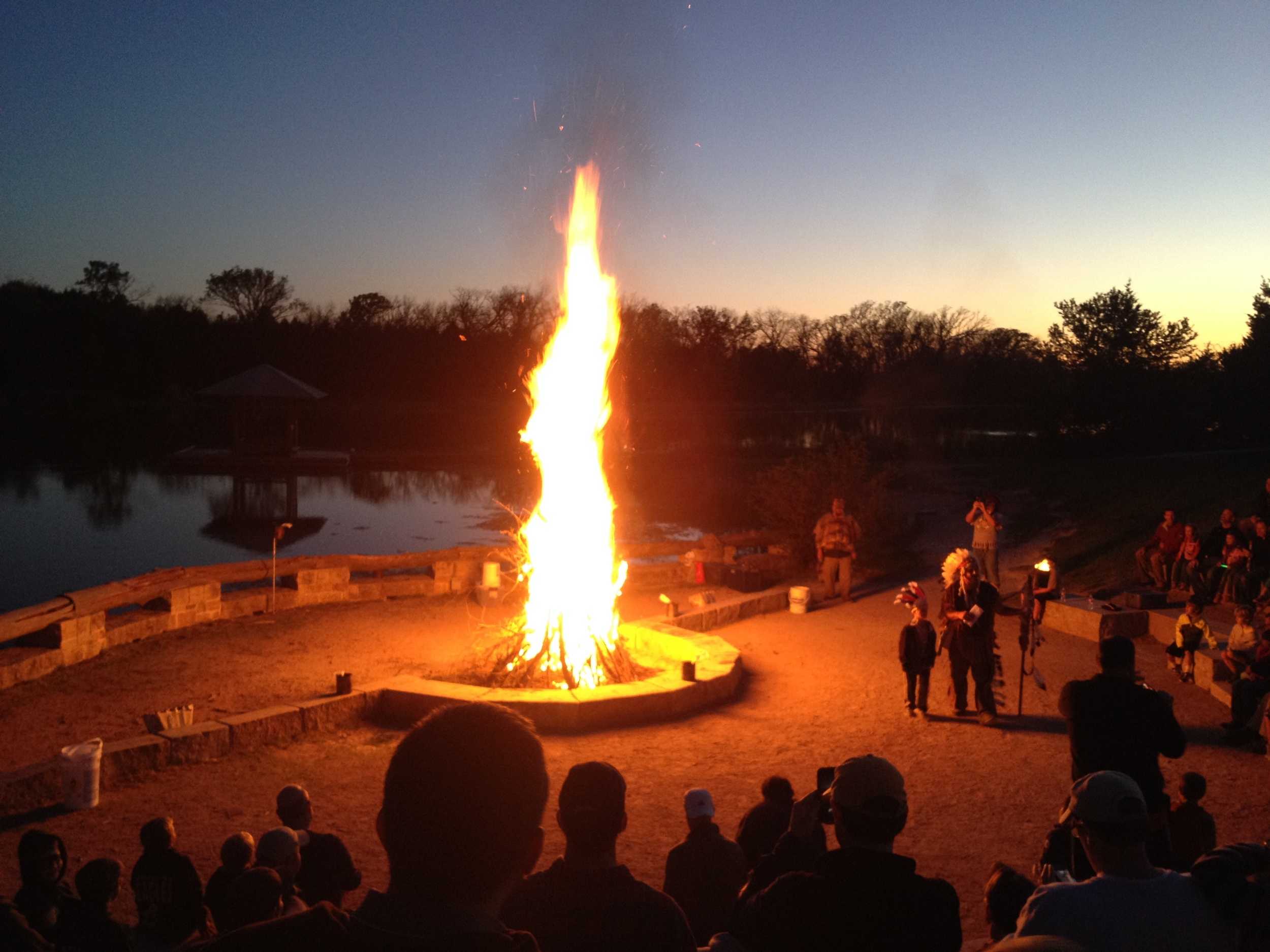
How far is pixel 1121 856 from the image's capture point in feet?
9.41

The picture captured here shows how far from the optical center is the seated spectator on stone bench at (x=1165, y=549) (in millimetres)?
14305

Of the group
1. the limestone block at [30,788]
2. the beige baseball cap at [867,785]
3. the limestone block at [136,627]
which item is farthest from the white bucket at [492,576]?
the beige baseball cap at [867,785]

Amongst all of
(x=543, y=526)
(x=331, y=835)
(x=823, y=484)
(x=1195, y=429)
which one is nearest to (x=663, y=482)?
(x=1195, y=429)

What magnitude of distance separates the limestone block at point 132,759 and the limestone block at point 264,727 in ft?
1.80

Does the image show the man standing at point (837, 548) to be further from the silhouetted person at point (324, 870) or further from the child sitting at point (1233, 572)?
the silhouetted person at point (324, 870)

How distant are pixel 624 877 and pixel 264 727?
6.22 meters

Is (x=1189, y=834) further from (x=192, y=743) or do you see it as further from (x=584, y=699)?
(x=192, y=743)

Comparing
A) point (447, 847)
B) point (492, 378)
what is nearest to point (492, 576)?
point (447, 847)

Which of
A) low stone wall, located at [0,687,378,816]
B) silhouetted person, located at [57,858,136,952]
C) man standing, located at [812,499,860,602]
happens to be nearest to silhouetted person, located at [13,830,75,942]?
silhouetted person, located at [57,858,136,952]

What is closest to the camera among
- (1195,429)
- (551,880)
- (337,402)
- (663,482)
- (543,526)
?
(551,880)

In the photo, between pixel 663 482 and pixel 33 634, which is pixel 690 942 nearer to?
pixel 33 634

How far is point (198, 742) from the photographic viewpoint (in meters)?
7.59

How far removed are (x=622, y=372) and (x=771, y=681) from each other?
214ft

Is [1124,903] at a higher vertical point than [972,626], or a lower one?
higher
